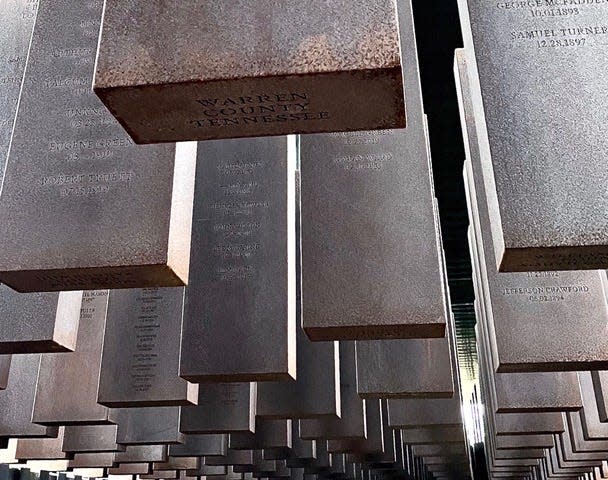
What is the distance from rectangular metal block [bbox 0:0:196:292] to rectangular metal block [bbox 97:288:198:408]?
169 centimetres

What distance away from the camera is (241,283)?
367 cm

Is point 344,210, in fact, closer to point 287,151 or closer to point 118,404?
point 287,151

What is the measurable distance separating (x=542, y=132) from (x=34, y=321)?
7.45 feet

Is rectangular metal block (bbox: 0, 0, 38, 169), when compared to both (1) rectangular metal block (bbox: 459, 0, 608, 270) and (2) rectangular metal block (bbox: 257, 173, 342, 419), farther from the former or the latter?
(2) rectangular metal block (bbox: 257, 173, 342, 419)

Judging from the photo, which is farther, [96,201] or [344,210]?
[344,210]

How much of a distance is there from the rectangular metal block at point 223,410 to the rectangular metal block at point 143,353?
Answer: 81cm

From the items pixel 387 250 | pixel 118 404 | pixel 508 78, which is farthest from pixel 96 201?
pixel 118 404

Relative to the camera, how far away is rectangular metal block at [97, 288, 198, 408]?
4320mm

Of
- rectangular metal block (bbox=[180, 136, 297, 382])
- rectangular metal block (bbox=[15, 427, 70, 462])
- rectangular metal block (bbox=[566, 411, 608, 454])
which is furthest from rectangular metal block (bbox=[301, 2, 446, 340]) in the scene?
rectangular metal block (bbox=[15, 427, 70, 462])

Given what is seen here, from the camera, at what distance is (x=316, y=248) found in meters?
3.17

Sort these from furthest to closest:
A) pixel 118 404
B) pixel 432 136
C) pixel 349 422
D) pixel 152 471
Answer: pixel 152 471 < pixel 432 136 < pixel 349 422 < pixel 118 404

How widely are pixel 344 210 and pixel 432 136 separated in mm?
4177

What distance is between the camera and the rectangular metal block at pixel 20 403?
5.95 meters

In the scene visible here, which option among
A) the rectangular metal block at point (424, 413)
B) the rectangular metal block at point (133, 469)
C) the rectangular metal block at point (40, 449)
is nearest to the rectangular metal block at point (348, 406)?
the rectangular metal block at point (424, 413)
